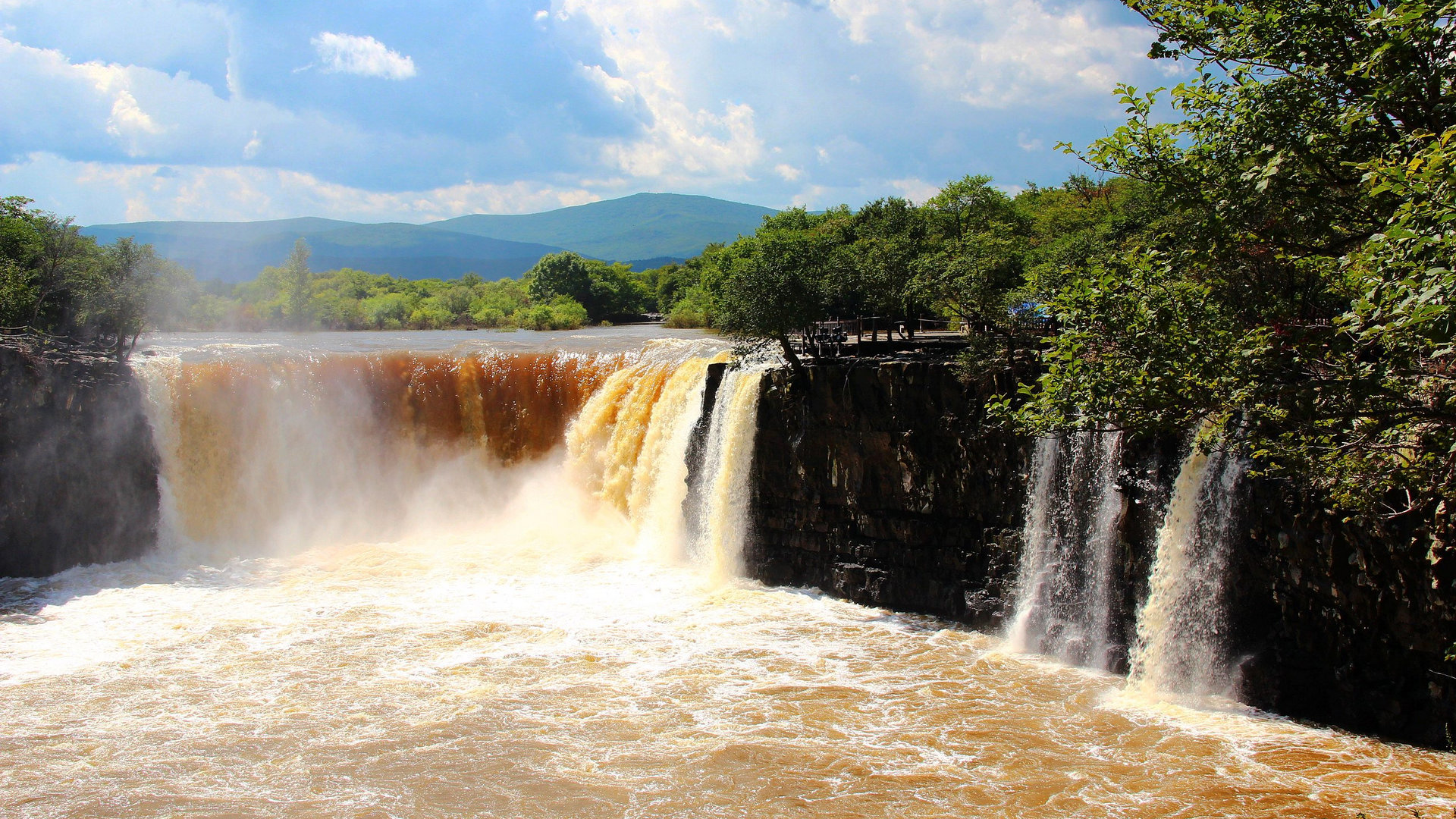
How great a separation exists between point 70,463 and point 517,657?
1347 centimetres

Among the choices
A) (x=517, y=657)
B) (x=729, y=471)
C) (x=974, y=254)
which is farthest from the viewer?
(x=974, y=254)

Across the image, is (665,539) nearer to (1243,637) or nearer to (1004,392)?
(1004,392)

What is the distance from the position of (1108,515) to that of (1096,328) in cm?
539

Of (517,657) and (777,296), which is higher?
(777,296)

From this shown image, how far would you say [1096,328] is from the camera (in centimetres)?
1101

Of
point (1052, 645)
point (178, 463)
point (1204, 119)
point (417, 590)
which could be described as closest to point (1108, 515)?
point (1052, 645)

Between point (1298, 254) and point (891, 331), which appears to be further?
point (891, 331)

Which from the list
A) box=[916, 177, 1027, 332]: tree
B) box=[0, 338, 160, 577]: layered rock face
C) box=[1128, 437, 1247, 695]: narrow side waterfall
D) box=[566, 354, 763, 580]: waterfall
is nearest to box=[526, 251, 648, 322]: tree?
box=[916, 177, 1027, 332]: tree

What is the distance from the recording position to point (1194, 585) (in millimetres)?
13727

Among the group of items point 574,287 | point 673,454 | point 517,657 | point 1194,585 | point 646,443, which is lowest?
point 517,657

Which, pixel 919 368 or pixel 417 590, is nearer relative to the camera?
pixel 919 368

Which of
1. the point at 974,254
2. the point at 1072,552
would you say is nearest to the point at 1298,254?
the point at 1072,552

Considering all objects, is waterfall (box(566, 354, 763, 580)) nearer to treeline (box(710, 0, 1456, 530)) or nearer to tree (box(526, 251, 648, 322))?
treeline (box(710, 0, 1456, 530))

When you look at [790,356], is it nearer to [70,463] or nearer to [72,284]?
[70,463]
